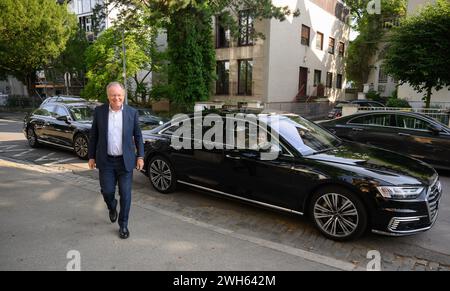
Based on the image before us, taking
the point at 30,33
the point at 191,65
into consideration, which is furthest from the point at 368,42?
the point at 30,33

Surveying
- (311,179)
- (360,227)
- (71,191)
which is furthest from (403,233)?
(71,191)

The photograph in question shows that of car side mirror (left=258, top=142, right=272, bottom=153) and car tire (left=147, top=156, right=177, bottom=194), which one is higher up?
car side mirror (left=258, top=142, right=272, bottom=153)

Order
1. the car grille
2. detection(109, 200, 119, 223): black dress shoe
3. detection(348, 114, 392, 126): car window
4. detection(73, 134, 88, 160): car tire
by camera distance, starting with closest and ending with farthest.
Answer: the car grille, detection(109, 200, 119, 223): black dress shoe, detection(348, 114, 392, 126): car window, detection(73, 134, 88, 160): car tire

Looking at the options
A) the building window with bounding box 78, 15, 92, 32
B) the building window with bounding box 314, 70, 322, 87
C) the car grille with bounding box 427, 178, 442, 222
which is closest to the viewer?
the car grille with bounding box 427, 178, 442, 222

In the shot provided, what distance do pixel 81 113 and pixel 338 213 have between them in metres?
7.77

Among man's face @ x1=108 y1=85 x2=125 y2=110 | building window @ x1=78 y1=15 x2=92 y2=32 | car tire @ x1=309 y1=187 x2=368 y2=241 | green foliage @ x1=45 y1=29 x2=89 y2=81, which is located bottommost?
car tire @ x1=309 y1=187 x2=368 y2=241

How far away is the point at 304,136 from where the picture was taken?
4.90 m

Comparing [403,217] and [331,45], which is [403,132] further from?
[331,45]

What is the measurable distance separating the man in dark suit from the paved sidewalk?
401 mm

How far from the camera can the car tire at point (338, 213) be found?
154 inches

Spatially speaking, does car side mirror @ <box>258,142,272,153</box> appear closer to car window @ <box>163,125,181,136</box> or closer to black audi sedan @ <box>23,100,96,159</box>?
car window @ <box>163,125,181,136</box>

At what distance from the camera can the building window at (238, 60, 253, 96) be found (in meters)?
20.9

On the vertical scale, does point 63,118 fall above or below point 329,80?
below

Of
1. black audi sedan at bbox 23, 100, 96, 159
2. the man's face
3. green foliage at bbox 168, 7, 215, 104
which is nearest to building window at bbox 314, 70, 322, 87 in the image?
green foliage at bbox 168, 7, 215, 104
